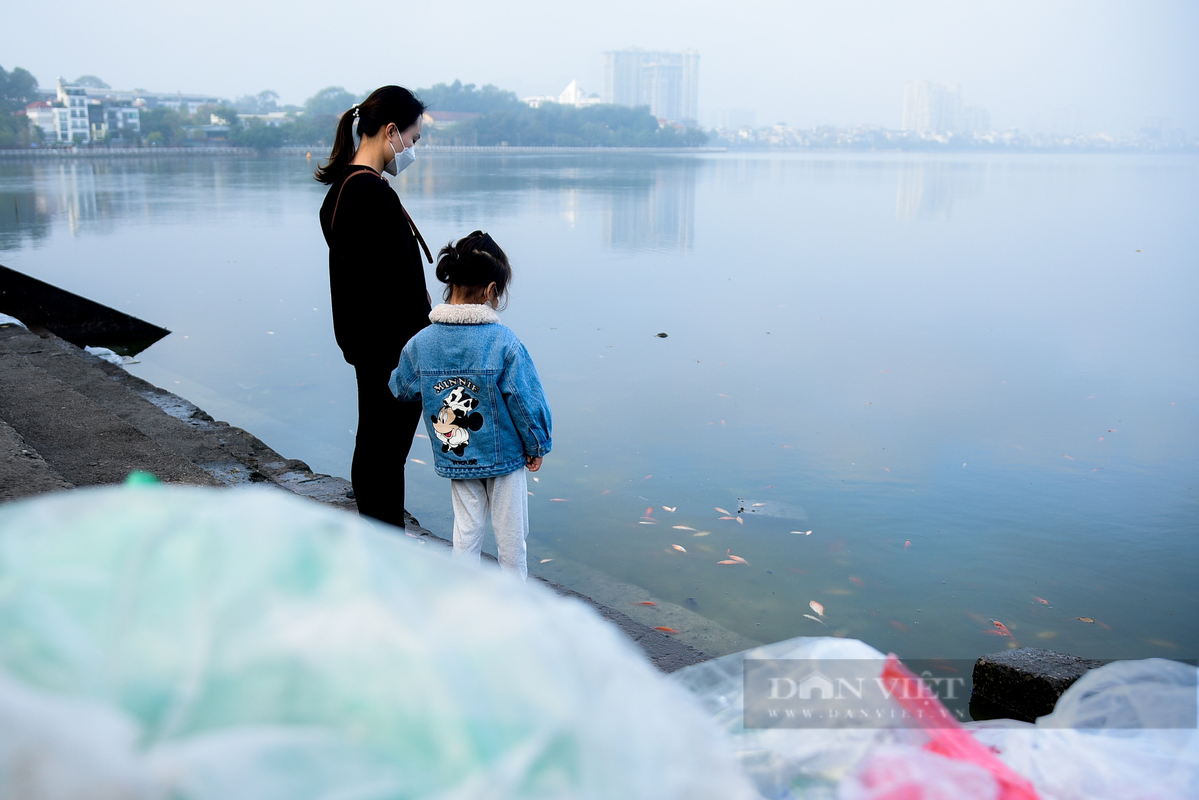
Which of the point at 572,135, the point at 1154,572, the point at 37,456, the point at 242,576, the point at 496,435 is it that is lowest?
the point at 1154,572

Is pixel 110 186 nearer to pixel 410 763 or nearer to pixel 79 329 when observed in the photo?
pixel 79 329

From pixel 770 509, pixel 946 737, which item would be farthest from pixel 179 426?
pixel 946 737

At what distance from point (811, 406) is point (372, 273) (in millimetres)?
4383

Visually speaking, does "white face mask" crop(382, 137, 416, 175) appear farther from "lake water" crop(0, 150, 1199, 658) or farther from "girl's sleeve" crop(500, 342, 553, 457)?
"lake water" crop(0, 150, 1199, 658)

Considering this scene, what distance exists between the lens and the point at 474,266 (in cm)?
259

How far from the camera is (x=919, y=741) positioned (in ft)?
4.47

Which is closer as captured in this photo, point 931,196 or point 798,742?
point 798,742

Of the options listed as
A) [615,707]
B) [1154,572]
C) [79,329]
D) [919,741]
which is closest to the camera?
[615,707]

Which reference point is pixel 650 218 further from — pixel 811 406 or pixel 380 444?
pixel 380 444

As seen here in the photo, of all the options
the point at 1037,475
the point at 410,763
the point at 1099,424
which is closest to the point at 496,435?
the point at 410,763

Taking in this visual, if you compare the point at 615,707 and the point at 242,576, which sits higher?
the point at 242,576

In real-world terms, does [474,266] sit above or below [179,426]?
above

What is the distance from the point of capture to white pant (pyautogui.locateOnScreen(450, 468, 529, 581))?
2.73m

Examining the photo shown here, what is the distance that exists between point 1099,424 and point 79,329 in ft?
29.7
